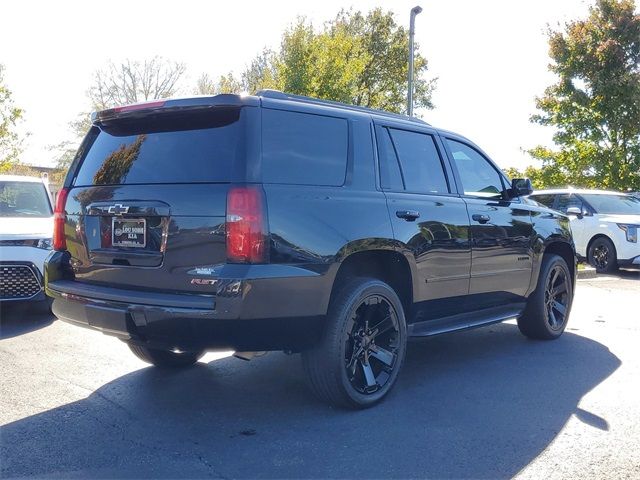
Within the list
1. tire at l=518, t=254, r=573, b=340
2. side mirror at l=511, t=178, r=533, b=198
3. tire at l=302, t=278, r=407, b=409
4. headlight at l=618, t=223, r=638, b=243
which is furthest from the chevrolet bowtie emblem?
headlight at l=618, t=223, r=638, b=243

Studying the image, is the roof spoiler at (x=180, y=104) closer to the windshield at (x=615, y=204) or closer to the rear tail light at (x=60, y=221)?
the rear tail light at (x=60, y=221)

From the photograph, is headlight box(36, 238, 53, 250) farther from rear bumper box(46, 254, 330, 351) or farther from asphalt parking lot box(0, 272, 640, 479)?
rear bumper box(46, 254, 330, 351)

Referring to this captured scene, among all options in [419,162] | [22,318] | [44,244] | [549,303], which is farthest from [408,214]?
[22,318]

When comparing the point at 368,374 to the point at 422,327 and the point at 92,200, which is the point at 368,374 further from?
the point at 92,200

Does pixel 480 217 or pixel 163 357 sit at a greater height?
pixel 480 217

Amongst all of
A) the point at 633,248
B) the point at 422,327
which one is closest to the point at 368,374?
the point at 422,327

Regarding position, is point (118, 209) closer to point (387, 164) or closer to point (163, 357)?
point (163, 357)

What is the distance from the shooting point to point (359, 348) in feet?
14.5

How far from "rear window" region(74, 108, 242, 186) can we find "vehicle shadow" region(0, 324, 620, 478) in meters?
1.49

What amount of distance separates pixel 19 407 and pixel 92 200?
1429 millimetres

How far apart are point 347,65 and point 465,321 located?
16163 millimetres

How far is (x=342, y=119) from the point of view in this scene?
4551 millimetres

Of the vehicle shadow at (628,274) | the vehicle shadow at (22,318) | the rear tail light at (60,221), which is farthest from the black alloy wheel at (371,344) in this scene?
the vehicle shadow at (628,274)

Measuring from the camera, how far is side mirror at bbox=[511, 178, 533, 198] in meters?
6.06
